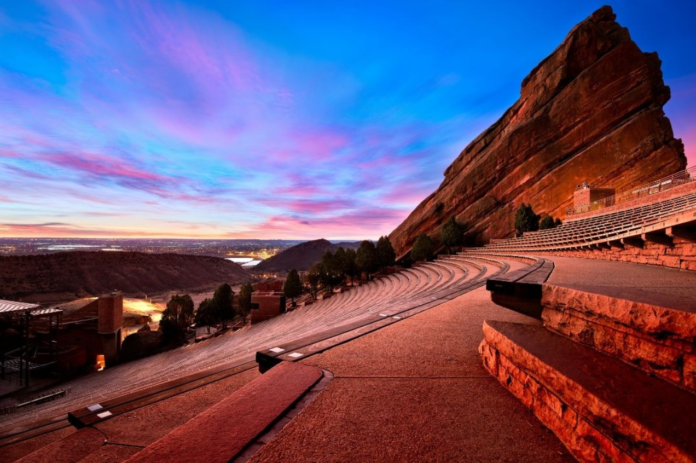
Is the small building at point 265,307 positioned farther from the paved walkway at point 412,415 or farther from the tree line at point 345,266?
the paved walkway at point 412,415

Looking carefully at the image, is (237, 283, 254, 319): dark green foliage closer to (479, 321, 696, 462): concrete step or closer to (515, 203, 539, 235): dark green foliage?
(515, 203, 539, 235): dark green foliage

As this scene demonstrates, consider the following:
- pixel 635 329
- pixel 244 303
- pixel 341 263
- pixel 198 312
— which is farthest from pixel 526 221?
pixel 198 312

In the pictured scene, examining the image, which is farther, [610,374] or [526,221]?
[526,221]

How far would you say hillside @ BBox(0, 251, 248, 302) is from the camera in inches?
1975

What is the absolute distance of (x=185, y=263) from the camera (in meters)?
90.5

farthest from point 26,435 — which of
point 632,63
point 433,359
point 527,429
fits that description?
point 632,63

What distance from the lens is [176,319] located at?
1038 inches

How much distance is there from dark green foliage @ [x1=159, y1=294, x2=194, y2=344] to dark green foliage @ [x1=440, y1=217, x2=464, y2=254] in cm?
3070

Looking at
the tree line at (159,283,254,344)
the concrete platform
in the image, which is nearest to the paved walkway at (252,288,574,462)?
the concrete platform

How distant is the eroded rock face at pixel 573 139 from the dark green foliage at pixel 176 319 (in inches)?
1241

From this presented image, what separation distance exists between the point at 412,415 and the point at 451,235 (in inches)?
1441

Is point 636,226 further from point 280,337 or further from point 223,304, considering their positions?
point 223,304

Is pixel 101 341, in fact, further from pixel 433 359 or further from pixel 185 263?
pixel 185 263

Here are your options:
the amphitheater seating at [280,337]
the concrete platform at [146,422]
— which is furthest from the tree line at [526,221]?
the concrete platform at [146,422]
